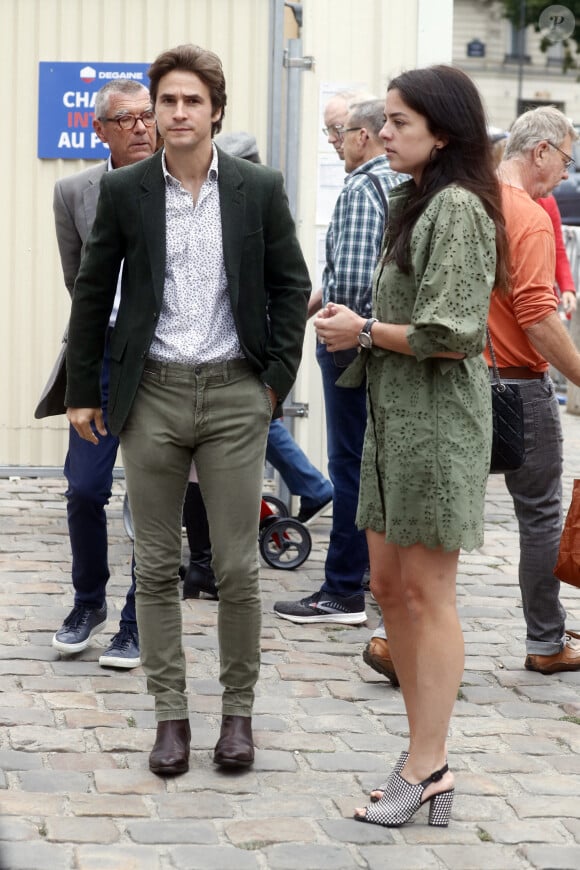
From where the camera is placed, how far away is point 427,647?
4.09 meters

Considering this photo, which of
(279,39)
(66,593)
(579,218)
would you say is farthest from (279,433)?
(579,218)

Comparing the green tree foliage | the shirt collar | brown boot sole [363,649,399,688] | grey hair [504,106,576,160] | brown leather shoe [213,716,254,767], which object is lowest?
brown boot sole [363,649,399,688]

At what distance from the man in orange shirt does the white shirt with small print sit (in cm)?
114

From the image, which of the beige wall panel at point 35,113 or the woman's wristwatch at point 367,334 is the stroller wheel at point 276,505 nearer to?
the beige wall panel at point 35,113

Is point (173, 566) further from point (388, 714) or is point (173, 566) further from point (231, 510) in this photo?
point (388, 714)

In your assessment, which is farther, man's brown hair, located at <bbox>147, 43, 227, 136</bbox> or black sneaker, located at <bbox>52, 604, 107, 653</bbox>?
Answer: black sneaker, located at <bbox>52, 604, 107, 653</bbox>

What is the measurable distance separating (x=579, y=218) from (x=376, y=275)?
20.7 meters

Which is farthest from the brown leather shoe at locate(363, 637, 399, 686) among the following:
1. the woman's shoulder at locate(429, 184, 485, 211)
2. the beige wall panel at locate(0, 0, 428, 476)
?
the beige wall panel at locate(0, 0, 428, 476)

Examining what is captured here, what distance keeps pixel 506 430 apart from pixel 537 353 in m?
0.54

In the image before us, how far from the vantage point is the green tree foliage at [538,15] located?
3512cm

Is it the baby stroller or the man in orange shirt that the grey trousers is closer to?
the man in orange shirt

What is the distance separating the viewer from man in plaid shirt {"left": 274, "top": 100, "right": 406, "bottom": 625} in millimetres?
5941

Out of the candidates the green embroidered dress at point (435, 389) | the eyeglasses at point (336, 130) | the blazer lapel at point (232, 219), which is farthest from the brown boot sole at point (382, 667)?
the eyeglasses at point (336, 130)

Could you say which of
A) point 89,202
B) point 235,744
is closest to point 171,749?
point 235,744
